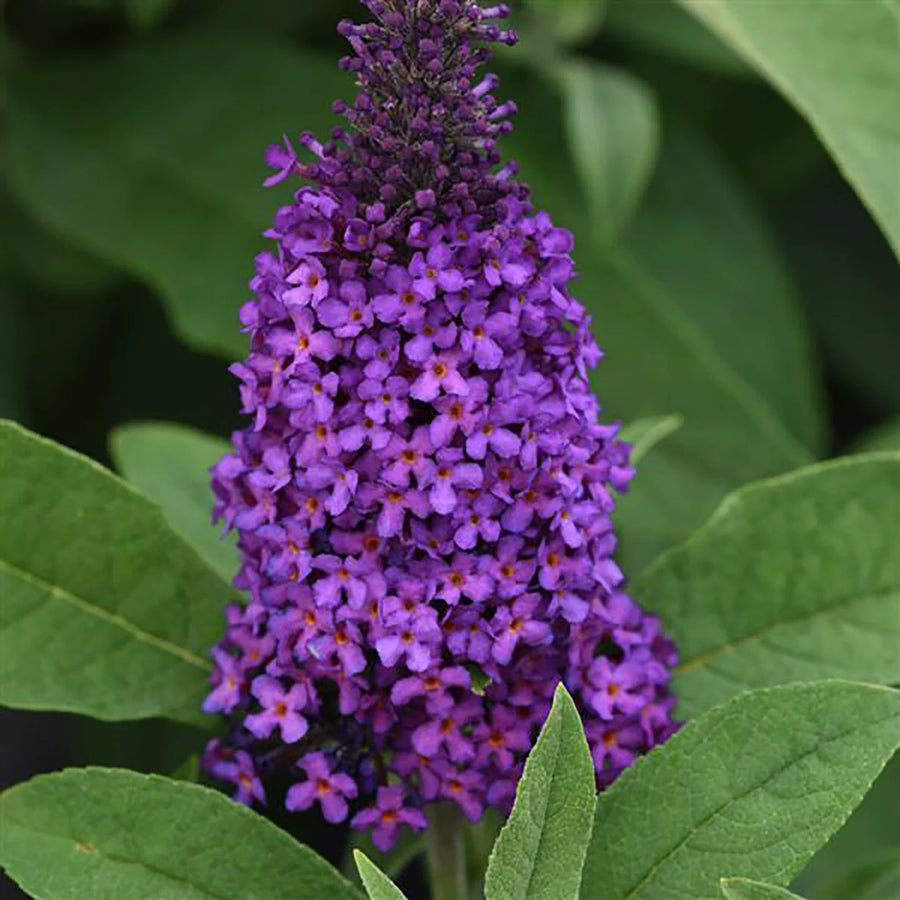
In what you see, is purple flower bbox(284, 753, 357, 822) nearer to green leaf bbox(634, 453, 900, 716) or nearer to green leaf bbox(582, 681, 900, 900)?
green leaf bbox(582, 681, 900, 900)

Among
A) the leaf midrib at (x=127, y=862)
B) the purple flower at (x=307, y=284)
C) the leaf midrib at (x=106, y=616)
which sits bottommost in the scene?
the leaf midrib at (x=127, y=862)

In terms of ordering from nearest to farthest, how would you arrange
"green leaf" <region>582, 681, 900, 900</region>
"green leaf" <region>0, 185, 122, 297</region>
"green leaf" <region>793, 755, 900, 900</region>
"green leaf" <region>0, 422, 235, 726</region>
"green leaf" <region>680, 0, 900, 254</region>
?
A: "green leaf" <region>582, 681, 900, 900</region> < "green leaf" <region>0, 422, 235, 726</region> < "green leaf" <region>680, 0, 900, 254</region> < "green leaf" <region>793, 755, 900, 900</region> < "green leaf" <region>0, 185, 122, 297</region>

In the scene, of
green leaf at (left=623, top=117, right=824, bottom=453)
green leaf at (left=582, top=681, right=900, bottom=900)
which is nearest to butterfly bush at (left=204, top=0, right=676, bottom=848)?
green leaf at (left=582, top=681, right=900, bottom=900)

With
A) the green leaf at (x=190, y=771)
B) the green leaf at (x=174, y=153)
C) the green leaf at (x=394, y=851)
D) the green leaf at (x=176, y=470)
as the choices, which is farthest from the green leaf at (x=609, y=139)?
the green leaf at (x=190, y=771)

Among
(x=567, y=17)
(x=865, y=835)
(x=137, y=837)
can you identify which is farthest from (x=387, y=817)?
(x=567, y=17)

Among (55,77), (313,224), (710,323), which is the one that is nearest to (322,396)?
(313,224)

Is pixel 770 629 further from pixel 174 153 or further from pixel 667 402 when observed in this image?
pixel 174 153

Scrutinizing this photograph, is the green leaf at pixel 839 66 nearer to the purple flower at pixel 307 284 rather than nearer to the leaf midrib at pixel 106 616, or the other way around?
the purple flower at pixel 307 284

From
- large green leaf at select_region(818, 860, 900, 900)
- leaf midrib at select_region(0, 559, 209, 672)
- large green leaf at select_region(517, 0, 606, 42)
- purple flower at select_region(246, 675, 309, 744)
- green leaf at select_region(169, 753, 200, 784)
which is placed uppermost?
large green leaf at select_region(517, 0, 606, 42)
